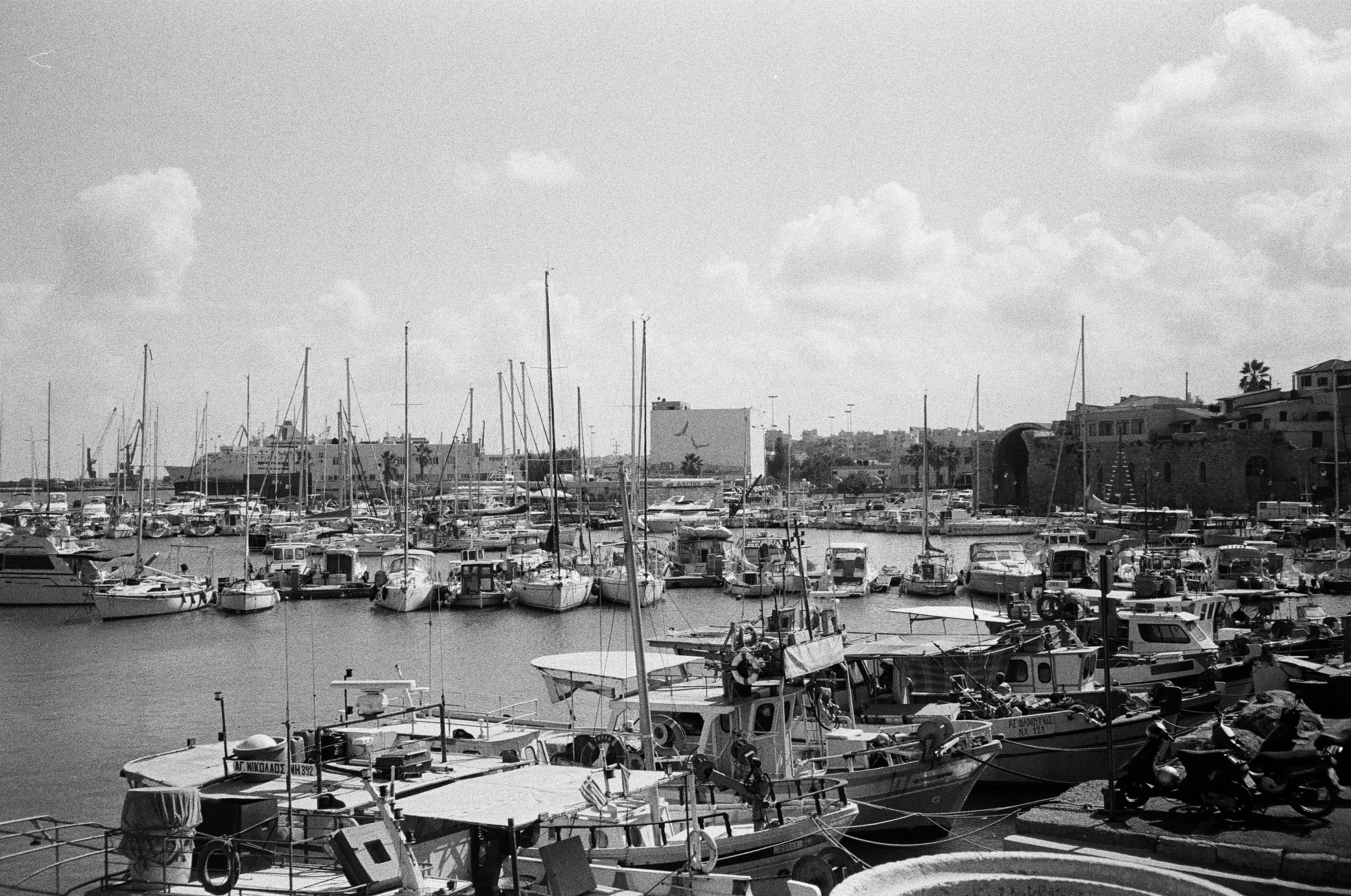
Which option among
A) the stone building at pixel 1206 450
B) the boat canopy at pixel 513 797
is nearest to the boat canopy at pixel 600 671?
the boat canopy at pixel 513 797

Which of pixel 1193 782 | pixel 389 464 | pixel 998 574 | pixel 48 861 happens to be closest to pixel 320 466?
pixel 389 464

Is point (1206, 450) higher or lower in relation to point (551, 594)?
higher

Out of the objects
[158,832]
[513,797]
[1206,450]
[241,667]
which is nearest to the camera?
[513,797]

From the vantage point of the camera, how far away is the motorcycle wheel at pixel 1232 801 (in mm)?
12305

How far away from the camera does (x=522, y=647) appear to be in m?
44.8

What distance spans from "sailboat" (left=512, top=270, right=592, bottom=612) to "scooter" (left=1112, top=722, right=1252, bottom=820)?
41.3 metres

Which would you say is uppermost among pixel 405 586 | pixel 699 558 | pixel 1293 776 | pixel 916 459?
pixel 916 459

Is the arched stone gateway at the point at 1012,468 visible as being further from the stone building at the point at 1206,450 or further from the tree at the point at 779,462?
the tree at the point at 779,462

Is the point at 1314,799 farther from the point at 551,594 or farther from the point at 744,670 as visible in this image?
the point at 551,594

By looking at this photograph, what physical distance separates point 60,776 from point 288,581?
36.4 metres

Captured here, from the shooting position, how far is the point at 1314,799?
12383 mm

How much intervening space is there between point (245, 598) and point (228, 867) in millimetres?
45803

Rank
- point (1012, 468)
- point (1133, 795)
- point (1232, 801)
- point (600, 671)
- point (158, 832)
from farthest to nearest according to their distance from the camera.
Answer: point (1012, 468), point (600, 671), point (1133, 795), point (1232, 801), point (158, 832)

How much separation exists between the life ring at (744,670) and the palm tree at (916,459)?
142778mm
